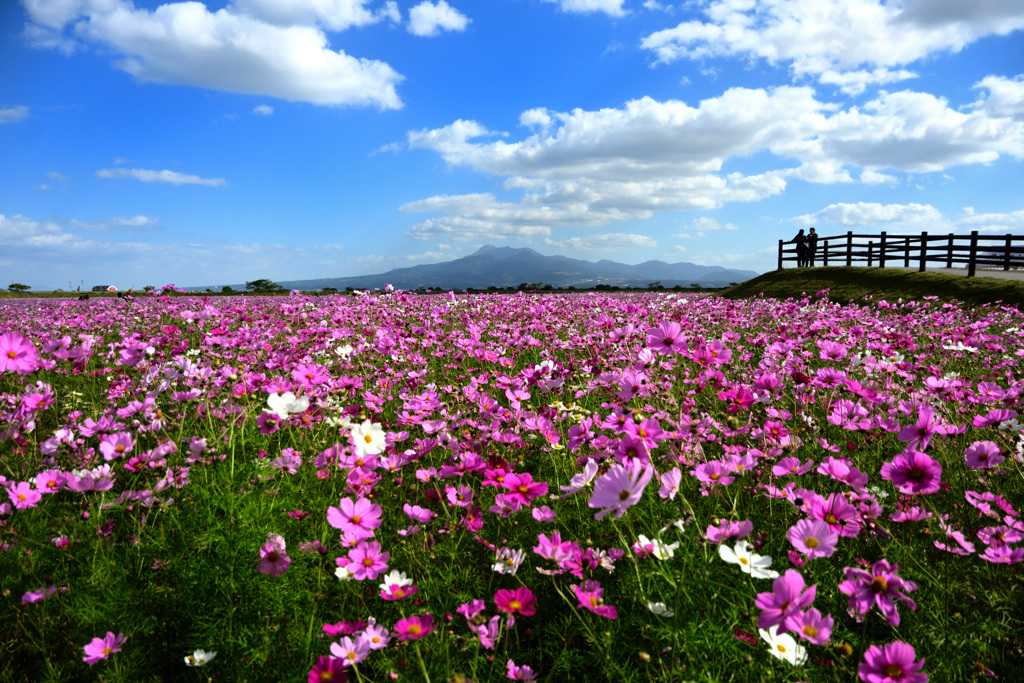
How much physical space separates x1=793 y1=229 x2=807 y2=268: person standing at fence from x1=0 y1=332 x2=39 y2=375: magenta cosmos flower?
29.0 m

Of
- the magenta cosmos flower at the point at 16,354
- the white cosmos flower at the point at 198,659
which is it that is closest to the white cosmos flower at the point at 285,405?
the white cosmos flower at the point at 198,659

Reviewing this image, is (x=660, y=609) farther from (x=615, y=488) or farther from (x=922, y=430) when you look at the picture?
(x=922, y=430)

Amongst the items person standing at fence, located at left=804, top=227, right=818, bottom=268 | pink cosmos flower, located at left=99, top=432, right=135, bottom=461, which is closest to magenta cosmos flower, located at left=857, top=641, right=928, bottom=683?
pink cosmos flower, located at left=99, top=432, right=135, bottom=461

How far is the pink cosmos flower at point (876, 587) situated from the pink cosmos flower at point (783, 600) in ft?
0.78

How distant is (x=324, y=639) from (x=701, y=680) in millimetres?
1034

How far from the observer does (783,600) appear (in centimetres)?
107

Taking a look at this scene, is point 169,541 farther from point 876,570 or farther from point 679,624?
point 876,570

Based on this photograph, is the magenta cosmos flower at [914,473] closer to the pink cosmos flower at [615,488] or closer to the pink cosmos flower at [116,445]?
the pink cosmos flower at [615,488]

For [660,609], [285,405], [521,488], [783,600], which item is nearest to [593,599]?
[660,609]

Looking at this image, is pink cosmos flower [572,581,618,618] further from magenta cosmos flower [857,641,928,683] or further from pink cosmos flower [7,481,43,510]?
pink cosmos flower [7,481,43,510]

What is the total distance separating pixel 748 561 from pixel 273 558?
127 cm

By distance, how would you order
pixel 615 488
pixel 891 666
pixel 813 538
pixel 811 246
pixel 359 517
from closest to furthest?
pixel 891 666 → pixel 615 488 → pixel 813 538 → pixel 359 517 → pixel 811 246

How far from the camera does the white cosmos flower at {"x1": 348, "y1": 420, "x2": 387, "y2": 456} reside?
1.73 metres

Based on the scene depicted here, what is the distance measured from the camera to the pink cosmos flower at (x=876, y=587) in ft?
3.91
